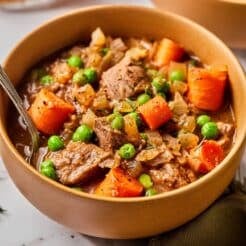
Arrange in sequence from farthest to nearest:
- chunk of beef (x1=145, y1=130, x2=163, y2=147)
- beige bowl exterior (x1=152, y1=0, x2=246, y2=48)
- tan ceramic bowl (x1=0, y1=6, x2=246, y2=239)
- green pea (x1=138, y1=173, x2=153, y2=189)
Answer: beige bowl exterior (x1=152, y1=0, x2=246, y2=48)
chunk of beef (x1=145, y1=130, x2=163, y2=147)
green pea (x1=138, y1=173, x2=153, y2=189)
tan ceramic bowl (x1=0, y1=6, x2=246, y2=239)

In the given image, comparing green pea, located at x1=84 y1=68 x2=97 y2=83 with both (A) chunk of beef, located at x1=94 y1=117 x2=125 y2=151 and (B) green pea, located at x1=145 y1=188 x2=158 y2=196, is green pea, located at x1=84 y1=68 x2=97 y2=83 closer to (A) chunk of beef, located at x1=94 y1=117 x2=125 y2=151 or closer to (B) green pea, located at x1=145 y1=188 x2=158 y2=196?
(A) chunk of beef, located at x1=94 y1=117 x2=125 y2=151

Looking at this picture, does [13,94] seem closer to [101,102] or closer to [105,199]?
[101,102]

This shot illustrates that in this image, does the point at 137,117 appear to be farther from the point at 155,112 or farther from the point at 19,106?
the point at 19,106

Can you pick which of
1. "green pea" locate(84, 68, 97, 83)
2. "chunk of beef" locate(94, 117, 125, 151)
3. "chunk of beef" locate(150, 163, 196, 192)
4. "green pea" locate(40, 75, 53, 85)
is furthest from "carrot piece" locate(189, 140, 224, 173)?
"green pea" locate(40, 75, 53, 85)

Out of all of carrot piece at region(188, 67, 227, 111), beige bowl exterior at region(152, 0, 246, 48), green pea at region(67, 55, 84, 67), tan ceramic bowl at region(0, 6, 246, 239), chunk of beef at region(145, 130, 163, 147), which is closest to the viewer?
tan ceramic bowl at region(0, 6, 246, 239)

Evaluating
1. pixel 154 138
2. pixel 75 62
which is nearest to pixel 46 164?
pixel 154 138

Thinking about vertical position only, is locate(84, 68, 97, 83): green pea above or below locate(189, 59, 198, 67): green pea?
above

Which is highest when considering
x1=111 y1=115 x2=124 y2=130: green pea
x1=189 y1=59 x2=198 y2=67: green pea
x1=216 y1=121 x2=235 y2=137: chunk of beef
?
x1=111 y1=115 x2=124 y2=130: green pea

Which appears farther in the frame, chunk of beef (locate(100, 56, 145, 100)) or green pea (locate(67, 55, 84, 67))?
green pea (locate(67, 55, 84, 67))
